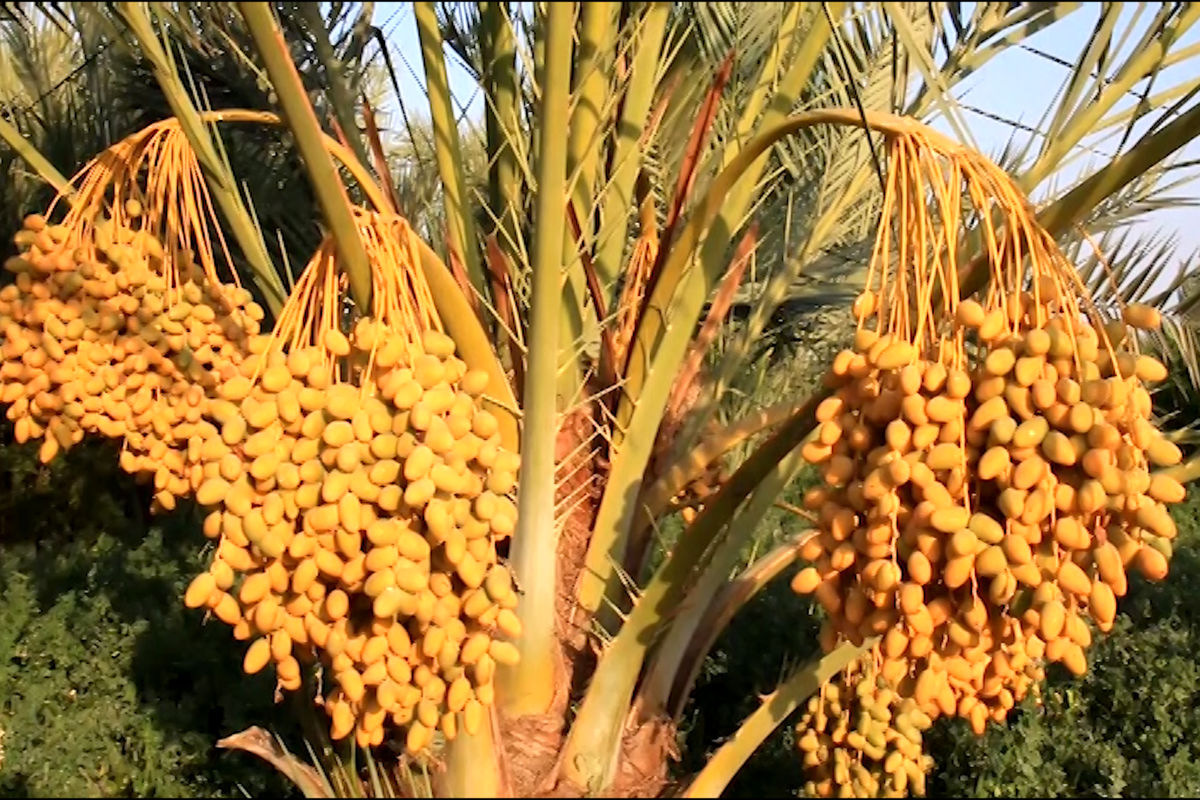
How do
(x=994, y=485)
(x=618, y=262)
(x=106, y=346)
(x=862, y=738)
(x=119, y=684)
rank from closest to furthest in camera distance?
(x=994, y=485) → (x=106, y=346) → (x=618, y=262) → (x=862, y=738) → (x=119, y=684)

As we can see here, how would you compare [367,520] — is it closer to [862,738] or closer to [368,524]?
[368,524]

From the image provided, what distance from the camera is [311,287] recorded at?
5.41 ft

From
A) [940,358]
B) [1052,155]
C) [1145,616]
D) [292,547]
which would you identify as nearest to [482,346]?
[292,547]

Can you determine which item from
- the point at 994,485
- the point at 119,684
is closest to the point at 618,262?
the point at 994,485

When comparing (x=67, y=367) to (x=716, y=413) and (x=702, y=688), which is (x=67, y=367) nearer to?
(x=716, y=413)

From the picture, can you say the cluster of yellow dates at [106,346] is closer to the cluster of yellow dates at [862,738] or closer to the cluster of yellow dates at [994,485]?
the cluster of yellow dates at [994,485]

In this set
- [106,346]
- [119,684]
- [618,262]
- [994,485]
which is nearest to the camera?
[994,485]

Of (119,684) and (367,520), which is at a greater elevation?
(367,520)

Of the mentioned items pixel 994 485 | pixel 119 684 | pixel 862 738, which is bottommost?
pixel 119 684

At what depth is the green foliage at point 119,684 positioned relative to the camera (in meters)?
3.25

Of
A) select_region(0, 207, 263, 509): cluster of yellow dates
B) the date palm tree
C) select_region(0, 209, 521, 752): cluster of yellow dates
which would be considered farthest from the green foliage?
select_region(0, 209, 521, 752): cluster of yellow dates

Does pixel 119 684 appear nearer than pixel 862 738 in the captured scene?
No

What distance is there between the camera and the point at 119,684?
3.60 meters

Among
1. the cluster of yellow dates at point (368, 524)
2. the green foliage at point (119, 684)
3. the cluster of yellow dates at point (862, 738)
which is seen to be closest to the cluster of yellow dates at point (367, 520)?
the cluster of yellow dates at point (368, 524)
